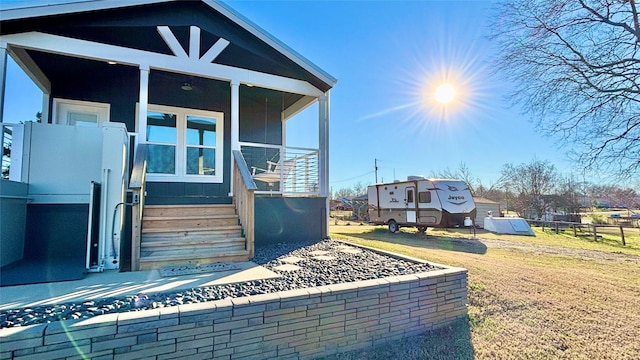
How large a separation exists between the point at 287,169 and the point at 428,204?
8.21 meters

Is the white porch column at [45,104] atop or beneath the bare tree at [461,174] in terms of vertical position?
beneath

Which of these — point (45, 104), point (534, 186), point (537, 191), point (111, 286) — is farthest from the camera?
point (534, 186)

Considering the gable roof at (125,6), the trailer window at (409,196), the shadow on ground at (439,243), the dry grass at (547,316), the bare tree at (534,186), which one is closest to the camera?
the dry grass at (547,316)

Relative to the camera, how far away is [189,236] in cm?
468

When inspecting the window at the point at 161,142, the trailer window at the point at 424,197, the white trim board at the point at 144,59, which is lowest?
the trailer window at the point at 424,197

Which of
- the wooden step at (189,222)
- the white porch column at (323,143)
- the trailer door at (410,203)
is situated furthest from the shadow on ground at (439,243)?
the wooden step at (189,222)

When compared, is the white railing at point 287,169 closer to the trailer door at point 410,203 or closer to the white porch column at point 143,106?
the white porch column at point 143,106

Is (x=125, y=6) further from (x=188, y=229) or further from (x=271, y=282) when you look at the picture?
(x=271, y=282)

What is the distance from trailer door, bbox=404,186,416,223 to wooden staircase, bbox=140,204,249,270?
10693 mm

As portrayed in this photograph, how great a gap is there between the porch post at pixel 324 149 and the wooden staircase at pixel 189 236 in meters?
2.21

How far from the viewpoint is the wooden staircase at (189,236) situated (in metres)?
4.24

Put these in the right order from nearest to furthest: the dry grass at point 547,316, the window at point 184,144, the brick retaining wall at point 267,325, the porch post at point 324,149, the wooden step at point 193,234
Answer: the brick retaining wall at point 267,325 < the dry grass at point 547,316 < the wooden step at point 193,234 < the window at point 184,144 < the porch post at point 324,149

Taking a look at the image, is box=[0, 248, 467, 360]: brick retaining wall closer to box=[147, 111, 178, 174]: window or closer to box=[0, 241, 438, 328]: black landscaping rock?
box=[0, 241, 438, 328]: black landscaping rock

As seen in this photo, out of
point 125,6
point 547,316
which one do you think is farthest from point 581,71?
point 125,6
